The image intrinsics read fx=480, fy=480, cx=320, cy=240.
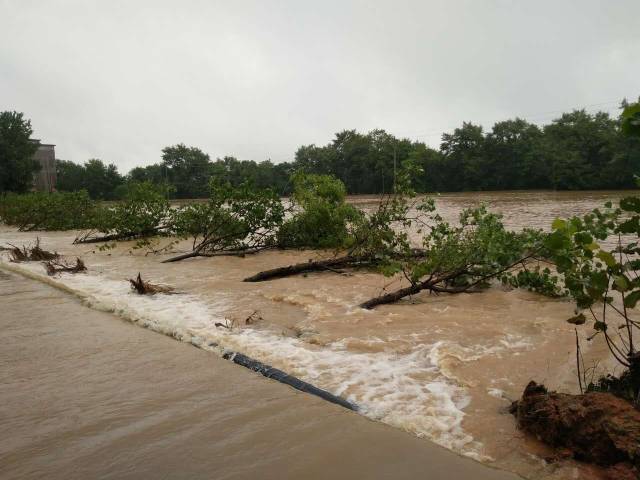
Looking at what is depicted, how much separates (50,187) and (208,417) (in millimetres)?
70674

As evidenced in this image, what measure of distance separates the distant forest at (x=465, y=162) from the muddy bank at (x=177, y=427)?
27841mm

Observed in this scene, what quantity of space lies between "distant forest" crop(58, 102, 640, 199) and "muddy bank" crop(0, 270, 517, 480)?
27841 mm

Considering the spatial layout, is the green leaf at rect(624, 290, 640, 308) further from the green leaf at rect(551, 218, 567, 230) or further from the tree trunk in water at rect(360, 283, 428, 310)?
the tree trunk in water at rect(360, 283, 428, 310)

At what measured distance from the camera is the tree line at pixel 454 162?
46031 millimetres

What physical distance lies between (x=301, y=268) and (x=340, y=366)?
4496 mm

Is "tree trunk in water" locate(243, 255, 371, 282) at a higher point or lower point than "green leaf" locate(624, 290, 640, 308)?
lower

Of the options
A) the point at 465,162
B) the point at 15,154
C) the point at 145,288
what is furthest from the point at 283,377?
the point at 465,162

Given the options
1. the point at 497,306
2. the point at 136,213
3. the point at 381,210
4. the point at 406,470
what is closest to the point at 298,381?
the point at 406,470

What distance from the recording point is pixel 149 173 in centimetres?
7994

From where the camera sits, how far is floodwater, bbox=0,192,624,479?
2748 mm

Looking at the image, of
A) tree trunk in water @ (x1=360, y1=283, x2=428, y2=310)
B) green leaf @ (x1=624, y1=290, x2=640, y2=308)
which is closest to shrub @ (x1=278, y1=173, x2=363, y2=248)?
tree trunk in water @ (x1=360, y1=283, x2=428, y2=310)

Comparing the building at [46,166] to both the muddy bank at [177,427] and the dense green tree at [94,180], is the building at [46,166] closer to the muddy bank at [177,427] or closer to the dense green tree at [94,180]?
the dense green tree at [94,180]

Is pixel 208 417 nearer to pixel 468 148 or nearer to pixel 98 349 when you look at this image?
pixel 98 349

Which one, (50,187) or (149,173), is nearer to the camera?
(50,187)
